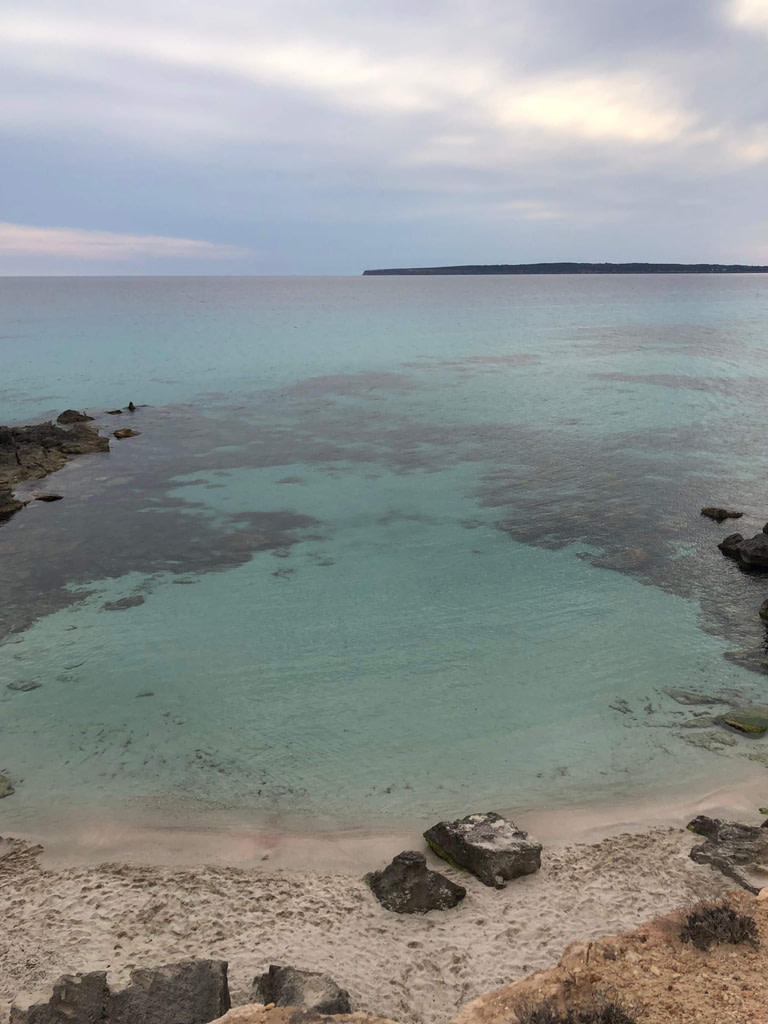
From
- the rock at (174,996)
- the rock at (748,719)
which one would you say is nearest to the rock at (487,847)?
the rock at (174,996)

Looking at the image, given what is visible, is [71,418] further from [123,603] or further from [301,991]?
[301,991]

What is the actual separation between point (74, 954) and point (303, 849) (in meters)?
3.39

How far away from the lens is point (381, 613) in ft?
61.7

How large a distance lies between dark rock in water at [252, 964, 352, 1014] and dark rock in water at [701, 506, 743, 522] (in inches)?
863

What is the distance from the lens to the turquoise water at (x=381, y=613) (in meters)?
13.0

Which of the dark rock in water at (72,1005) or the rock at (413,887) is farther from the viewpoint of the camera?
the rock at (413,887)

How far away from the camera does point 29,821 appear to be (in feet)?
38.4

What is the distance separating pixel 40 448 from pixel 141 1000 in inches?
1234

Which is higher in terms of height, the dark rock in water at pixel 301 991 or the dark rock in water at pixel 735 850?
the dark rock in water at pixel 301 991

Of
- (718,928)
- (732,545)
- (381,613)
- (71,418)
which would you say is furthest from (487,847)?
(71,418)

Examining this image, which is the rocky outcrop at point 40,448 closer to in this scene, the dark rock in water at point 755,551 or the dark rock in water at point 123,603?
the dark rock in water at point 123,603

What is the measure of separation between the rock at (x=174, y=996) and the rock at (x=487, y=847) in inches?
148

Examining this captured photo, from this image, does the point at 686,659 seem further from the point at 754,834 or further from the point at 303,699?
the point at 303,699

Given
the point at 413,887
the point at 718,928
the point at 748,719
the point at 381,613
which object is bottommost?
the point at 413,887
